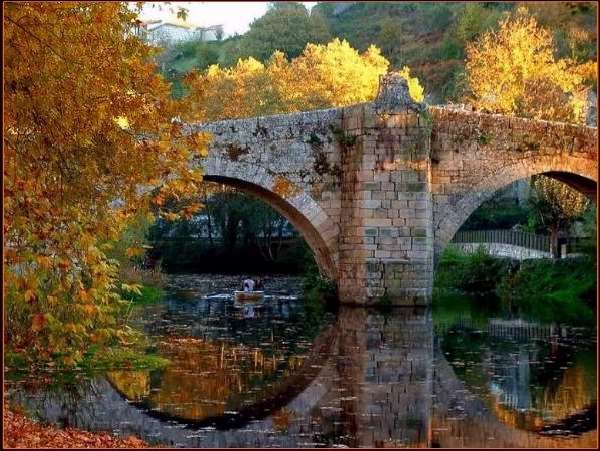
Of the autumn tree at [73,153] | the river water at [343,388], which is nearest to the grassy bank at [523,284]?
the river water at [343,388]

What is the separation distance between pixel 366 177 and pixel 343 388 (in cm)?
797

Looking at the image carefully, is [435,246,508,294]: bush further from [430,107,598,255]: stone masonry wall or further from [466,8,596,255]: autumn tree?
[466,8,596,255]: autumn tree

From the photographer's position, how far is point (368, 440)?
7.48m

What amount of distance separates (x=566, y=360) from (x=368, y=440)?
490 centimetres

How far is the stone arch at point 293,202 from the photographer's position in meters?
16.9

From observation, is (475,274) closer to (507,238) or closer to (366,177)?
(507,238)

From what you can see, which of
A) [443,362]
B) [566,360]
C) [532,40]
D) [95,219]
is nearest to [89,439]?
[95,219]

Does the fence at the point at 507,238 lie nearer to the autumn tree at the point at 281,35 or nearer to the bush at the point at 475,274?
the bush at the point at 475,274

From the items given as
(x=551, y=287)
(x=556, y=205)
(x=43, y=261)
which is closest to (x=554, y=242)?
(x=556, y=205)

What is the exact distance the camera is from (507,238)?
2727 centimetres

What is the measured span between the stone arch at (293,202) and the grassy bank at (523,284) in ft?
8.69

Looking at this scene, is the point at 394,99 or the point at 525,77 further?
the point at 525,77

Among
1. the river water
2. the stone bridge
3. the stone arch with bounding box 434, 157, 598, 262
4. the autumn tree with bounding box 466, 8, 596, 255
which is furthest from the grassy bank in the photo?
the autumn tree with bounding box 466, 8, 596, 255

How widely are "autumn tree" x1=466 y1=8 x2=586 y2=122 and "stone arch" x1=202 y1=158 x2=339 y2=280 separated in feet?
44.5
